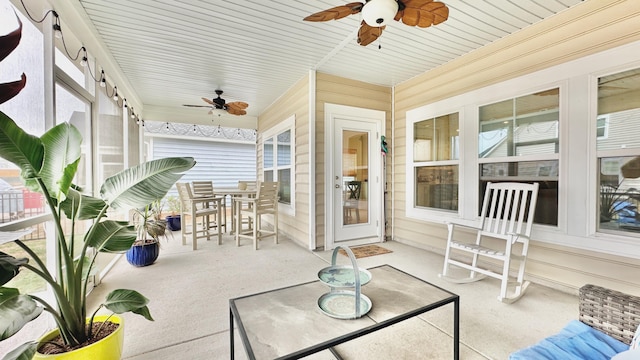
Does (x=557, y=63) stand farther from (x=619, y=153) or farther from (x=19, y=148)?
(x=19, y=148)

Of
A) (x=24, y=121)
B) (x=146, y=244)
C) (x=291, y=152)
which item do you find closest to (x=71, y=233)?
(x=24, y=121)

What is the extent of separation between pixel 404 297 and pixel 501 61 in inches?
119

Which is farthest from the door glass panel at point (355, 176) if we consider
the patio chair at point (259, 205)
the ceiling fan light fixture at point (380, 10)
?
the ceiling fan light fixture at point (380, 10)

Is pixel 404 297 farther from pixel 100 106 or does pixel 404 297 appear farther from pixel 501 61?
pixel 100 106

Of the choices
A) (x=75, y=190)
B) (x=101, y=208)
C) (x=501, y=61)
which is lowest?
(x=101, y=208)

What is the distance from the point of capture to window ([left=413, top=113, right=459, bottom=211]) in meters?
3.56

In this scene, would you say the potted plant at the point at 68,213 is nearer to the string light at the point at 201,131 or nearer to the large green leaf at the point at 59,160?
the large green leaf at the point at 59,160

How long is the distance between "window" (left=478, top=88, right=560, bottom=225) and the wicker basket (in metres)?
1.59

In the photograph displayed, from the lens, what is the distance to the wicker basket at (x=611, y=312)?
120 cm

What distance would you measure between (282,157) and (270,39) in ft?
8.39

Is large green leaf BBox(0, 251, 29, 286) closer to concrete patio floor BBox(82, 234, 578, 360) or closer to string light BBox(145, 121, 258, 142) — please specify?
concrete patio floor BBox(82, 234, 578, 360)

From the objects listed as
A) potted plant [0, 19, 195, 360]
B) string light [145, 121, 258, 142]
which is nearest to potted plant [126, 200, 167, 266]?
potted plant [0, 19, 195, 360]

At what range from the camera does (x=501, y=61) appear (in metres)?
2.99

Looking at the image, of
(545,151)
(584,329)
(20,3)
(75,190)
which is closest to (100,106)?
(20,3)
